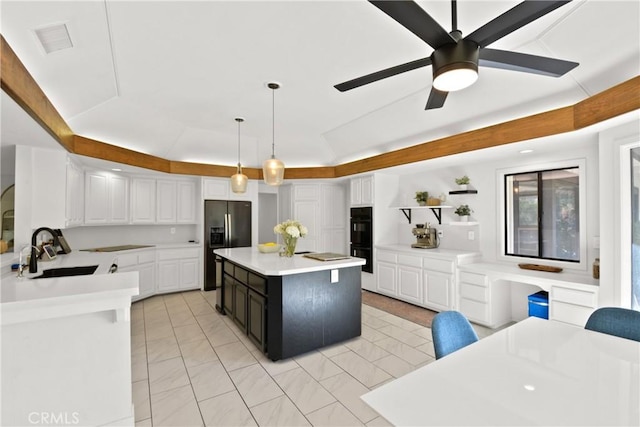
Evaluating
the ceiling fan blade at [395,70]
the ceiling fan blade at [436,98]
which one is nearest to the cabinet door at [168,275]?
the ceiling fan blade at [395,70]

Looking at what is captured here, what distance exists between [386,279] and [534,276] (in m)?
2.23

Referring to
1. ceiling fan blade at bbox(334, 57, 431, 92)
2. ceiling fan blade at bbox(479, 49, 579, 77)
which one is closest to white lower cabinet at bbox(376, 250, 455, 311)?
ceiling fan blade at bbox(479, 49, 579, 77)

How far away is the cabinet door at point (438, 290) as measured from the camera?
4.16 metres

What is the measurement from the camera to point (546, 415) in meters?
1.03

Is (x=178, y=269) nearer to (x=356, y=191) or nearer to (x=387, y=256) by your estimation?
(x=356, y=191)

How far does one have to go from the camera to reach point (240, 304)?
142 inches

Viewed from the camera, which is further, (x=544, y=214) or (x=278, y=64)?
(x=544, y=214)

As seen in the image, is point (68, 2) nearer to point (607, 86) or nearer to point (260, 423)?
point (260, 423)

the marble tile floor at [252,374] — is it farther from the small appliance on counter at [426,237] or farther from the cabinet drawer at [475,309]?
the small appliance on counter at [426,237]

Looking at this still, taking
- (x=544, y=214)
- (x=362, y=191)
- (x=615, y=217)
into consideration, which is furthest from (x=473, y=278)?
(x=362, y=191)

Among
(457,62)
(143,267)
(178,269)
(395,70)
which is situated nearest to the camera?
(457,62)

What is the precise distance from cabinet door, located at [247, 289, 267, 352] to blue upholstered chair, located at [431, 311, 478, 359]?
70.1 inches

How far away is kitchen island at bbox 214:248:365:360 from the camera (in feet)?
9.59

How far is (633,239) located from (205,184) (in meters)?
5.84
